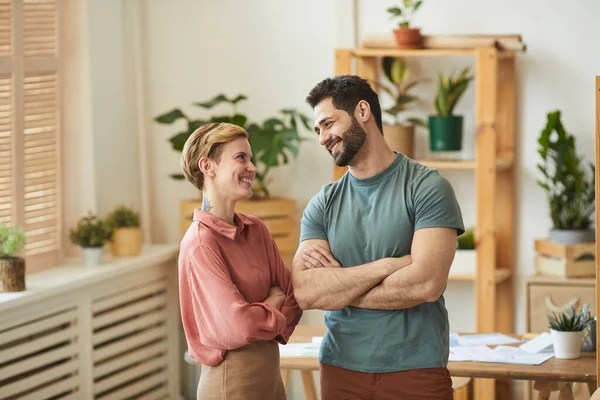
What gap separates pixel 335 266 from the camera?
2707 mm

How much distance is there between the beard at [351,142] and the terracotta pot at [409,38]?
186cm

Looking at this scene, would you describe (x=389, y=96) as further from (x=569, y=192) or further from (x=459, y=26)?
(x=569, y=192)

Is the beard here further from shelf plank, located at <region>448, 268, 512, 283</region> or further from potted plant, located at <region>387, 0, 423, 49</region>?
shelf plank, located at <region>448, 268, 512, 283</region>

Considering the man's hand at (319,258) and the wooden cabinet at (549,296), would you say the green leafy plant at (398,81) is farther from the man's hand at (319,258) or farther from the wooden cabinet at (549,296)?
the man's hand at (319,258)

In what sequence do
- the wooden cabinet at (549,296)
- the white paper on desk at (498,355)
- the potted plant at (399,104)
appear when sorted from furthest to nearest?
the potted plant at (399,104)
the wooden cabinet at (549,296)
the white paper on desk at (498,355)

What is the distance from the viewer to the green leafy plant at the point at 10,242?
12.3ft

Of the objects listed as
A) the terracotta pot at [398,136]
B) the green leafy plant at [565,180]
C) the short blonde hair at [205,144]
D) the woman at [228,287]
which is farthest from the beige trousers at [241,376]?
the green leafy plant at [565,180]

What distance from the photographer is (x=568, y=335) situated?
3377mm

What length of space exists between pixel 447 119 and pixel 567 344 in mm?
1474

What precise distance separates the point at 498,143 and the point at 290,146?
108 cm

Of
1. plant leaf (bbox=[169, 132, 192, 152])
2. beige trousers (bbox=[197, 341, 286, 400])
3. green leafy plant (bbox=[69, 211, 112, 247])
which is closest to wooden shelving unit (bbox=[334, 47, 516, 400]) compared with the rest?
plant leaf (bbox=[169, 132, 192, 152])

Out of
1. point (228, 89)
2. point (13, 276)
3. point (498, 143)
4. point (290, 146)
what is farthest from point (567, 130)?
point (13, 276)

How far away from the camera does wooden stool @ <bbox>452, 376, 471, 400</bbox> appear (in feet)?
12.4

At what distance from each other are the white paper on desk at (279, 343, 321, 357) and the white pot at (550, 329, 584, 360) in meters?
0.91
